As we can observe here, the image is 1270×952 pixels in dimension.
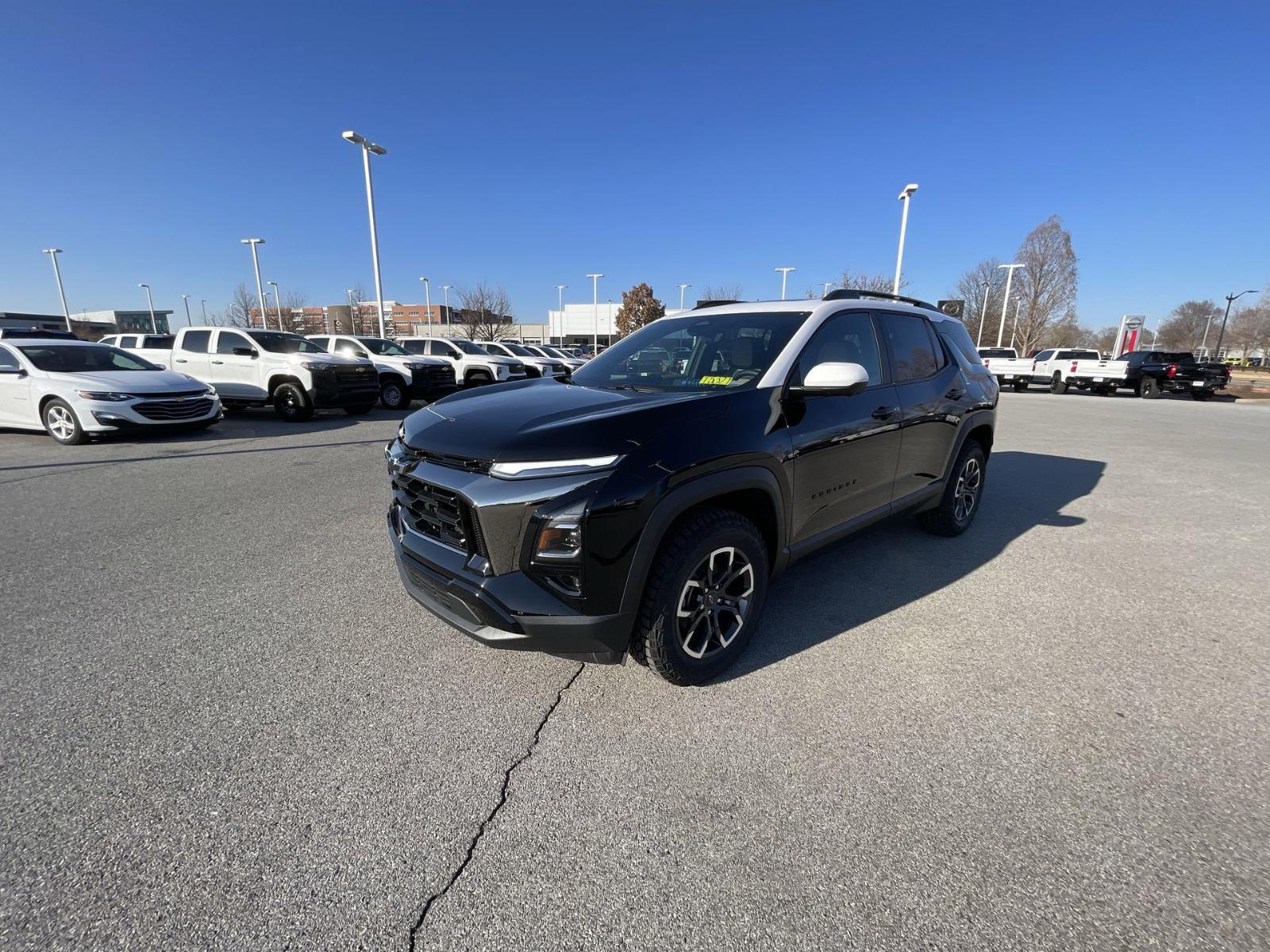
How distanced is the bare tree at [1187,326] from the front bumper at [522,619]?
9639 centimetres

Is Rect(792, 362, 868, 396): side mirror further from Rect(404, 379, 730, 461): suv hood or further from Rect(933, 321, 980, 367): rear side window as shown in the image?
Rect(933, 321, 980, 367): rear side window

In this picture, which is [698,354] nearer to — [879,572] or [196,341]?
[879,572]

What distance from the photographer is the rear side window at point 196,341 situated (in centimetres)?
1160

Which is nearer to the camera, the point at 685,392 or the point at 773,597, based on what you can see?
the point at 685,392

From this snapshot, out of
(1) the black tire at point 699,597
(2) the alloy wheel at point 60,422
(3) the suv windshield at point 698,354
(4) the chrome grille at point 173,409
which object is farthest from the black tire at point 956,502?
(2) the alloy wheel at point 60,422

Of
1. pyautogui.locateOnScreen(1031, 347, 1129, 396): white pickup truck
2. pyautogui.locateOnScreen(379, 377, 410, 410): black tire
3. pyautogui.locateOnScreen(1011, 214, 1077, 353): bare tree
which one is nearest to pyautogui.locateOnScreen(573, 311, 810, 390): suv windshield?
pyautogui.locateOnScreen(379, 377, 410, 410): black tire

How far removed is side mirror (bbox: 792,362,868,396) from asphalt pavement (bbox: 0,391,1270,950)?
134cm

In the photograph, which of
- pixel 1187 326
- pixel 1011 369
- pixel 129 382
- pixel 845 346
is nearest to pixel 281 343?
pixel 129 382

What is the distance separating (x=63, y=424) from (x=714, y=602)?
10359 mm

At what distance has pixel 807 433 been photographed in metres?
2.93

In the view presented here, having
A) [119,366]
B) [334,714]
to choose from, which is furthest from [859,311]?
[119,366]

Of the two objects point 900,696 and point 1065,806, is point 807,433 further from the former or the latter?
point 1065,806

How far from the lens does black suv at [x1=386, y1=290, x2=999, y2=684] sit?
7.18ft

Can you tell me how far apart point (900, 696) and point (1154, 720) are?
1035mm
